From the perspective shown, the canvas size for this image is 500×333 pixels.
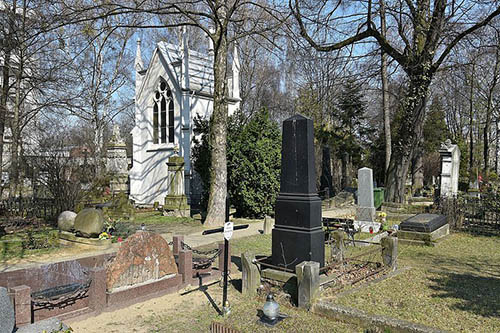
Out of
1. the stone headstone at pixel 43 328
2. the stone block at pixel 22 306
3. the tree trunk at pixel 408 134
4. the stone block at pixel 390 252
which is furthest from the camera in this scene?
the tree trunk at pixel 408 134

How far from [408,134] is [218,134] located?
28.8ft

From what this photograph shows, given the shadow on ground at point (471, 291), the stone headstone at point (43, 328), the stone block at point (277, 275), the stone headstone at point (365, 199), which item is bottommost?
the shadow on ground at point (471, 291)

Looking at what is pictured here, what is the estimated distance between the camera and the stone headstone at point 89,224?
11.2 meters

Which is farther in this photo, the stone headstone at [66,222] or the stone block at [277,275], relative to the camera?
the stone headstone at [66,222]

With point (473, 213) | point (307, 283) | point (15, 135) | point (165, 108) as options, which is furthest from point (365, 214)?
point (15, 135)

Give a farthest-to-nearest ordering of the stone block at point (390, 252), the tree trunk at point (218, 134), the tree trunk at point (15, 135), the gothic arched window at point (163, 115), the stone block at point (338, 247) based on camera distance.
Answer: the gothic arched window at point (163, 115) → the tree trunk at point (15, 135) → the tree trunk at point (218, 134) → the stone block at point (338, 247) → the stone block at point (390, 252)

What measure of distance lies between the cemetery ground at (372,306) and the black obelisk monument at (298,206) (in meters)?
0.83

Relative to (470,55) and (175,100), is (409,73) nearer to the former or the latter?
(470,55)

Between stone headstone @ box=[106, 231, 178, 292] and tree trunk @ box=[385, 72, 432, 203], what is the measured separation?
13.4 metres

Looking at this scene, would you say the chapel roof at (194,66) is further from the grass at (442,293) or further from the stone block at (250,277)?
the stone block at (250,277)

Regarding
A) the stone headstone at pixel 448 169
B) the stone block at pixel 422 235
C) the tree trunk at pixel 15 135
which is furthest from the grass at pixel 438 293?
the tree trunk at pixel 15 135

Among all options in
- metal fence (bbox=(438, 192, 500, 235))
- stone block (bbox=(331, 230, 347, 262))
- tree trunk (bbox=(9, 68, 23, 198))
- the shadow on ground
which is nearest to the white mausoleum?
tree trunk (bbox=(9, 68, 23, 198))

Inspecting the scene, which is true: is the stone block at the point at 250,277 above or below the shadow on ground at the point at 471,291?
above

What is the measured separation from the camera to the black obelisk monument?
7.10 meters
